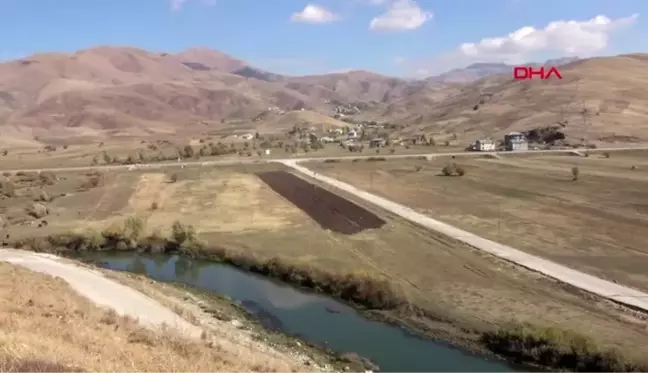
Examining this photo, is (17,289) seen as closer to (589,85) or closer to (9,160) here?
(9,160)

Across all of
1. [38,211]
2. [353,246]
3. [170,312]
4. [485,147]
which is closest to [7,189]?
[38,211]

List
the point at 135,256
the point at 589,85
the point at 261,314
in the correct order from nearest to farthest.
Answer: the point at 261,314 → the point at 135,256 → the point at 589,85

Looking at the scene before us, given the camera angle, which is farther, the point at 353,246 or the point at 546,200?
the point at 546,200

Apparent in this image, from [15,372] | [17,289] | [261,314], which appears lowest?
[261,314]

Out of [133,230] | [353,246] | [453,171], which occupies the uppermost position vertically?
[453,171]

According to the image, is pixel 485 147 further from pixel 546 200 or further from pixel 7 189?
pixel 7 189

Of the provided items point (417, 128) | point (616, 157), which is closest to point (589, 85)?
point (417, 128)

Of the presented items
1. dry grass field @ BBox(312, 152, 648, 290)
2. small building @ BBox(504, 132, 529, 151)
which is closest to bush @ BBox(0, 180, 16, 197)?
dry grass field @ BBox(312, 152, 648, 290)
